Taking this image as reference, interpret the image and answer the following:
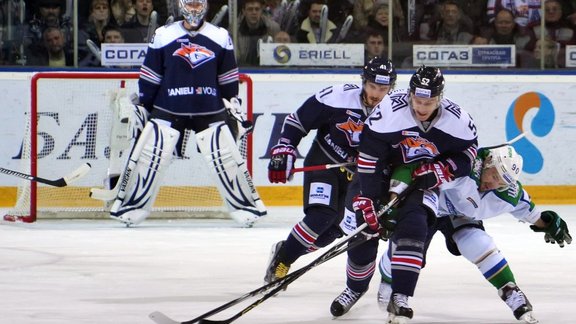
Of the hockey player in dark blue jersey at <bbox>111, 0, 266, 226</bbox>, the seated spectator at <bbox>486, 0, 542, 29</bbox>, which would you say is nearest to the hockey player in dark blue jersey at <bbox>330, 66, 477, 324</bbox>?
the hockey player in dark blue jersey at <bbox>111, 0, 266, 226</bbox>

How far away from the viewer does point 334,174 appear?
5.22 m

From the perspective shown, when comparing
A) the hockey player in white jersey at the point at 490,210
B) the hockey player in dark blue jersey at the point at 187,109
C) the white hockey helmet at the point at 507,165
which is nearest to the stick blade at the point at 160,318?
the hockey player in white jersey at the point at 490,210

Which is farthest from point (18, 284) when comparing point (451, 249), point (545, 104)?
point (545, 104)

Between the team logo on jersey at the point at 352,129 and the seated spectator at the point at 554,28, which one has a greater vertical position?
Result: the seated spectator at the point at 554,28

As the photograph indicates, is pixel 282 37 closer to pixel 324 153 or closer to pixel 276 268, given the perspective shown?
pixel 324 153

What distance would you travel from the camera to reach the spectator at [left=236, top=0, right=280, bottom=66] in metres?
9.03

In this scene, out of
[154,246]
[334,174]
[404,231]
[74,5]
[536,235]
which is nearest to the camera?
[404,231]

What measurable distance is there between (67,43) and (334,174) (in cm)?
412

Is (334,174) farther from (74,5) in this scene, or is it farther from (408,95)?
(74,5)

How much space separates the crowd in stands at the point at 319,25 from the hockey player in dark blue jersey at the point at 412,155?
15.0 ft

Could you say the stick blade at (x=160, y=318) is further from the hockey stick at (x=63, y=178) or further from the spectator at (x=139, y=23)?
the spectator at (x=139, y=23)

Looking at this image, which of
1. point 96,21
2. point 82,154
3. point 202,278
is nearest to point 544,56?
point 96,21

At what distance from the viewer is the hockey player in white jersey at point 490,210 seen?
4488 millimetres

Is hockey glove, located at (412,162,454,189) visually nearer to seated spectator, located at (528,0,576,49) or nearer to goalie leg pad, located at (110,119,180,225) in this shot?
goalie leg pad, located at (110,119,180,225)
